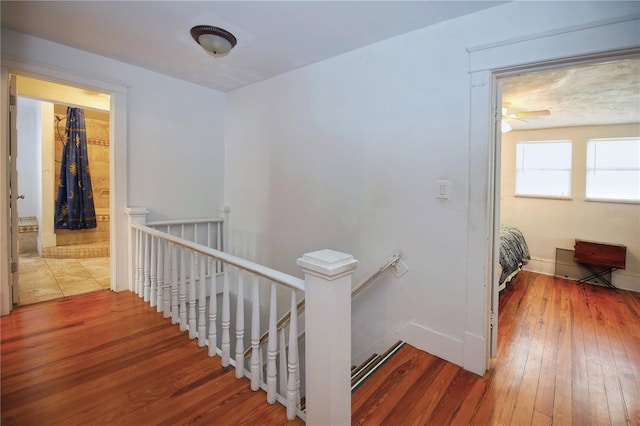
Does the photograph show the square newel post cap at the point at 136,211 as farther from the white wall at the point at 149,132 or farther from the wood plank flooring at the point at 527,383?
the wood plank flooring at the point at 527,383

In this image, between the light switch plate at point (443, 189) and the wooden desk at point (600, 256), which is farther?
the wooden desk at point (600, 256)

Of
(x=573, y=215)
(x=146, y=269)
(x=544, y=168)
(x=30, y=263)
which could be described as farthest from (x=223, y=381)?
(x=544, y=168)

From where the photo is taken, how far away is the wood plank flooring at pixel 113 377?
1436 mm

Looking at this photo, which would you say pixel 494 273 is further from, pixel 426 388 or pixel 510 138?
pixel 510 138

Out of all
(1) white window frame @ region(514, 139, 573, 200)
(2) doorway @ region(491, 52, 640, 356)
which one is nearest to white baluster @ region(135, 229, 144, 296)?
(2) doorway @ region(491, 52, 640, 356)

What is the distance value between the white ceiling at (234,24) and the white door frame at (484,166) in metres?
0.33

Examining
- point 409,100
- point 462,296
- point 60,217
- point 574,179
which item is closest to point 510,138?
point 574,179

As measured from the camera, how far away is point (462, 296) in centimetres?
192

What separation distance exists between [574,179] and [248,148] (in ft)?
15.3

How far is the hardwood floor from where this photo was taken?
148cm

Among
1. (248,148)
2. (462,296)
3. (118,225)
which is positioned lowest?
(462,296)

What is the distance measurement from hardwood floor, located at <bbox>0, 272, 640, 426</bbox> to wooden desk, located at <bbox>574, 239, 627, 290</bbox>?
169cm

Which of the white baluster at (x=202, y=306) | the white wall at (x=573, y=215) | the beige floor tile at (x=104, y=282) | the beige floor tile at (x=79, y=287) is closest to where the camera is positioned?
the white baluster at (x=202, y=306)

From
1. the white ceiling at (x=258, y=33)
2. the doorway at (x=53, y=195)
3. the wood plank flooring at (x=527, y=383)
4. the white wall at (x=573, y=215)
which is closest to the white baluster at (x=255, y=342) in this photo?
the wood plank flooring at (x=527, y=383)
